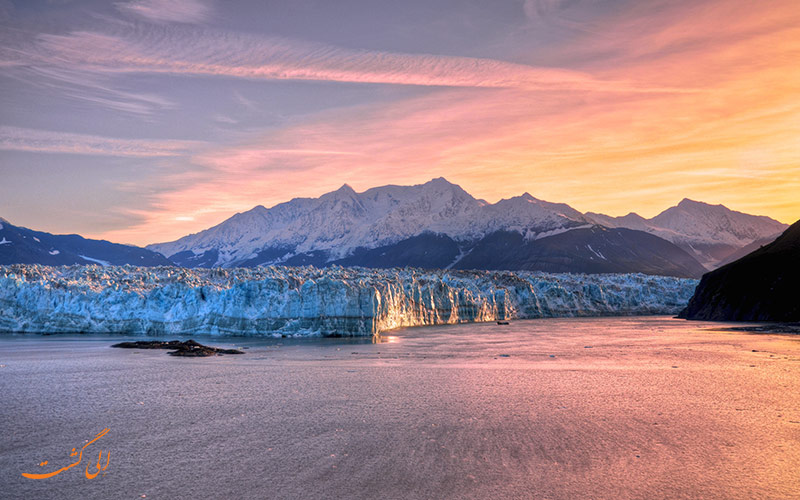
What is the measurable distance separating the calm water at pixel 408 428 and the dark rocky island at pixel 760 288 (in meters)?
39.9

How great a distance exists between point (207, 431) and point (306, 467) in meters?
4.82

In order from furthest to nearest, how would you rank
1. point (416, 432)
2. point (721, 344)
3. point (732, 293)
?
point (732, 293) → point (721, 344) → point (416, 432)

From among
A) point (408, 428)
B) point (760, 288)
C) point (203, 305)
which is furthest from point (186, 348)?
point (760, 288)

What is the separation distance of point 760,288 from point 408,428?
6806cm

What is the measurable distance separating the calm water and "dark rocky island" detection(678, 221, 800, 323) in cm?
3987

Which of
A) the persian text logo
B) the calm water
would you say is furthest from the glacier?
the persian text logo

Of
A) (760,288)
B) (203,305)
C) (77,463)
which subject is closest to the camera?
(77,463)

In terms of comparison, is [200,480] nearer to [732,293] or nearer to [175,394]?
[175,394]

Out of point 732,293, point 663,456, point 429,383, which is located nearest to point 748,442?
point 663,456

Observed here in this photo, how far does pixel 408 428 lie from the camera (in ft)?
51.4

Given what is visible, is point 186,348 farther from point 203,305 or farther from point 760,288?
point 760,288

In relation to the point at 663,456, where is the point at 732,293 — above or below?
above

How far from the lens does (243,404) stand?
19359 mm

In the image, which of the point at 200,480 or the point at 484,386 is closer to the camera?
the point at 200,480
